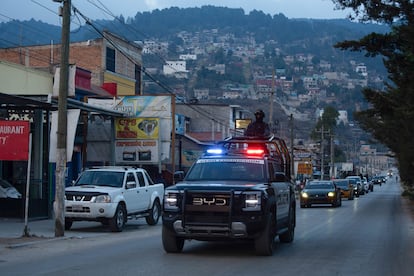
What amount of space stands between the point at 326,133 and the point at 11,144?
90055 mm

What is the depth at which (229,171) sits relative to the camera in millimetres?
15398

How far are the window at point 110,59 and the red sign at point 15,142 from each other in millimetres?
36150

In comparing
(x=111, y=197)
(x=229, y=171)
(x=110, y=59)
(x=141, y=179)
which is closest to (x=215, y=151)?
(x=229, y=171)

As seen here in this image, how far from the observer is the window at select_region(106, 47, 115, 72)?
54.3m

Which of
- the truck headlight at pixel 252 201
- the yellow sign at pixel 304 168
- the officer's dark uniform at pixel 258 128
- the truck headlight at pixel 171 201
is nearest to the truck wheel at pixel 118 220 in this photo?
the officer's dark uniform at pixel 258 128

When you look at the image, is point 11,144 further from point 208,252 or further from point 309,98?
point 309,98

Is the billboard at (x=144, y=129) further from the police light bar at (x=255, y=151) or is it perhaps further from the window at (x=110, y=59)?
the window at (x=110, y=59)

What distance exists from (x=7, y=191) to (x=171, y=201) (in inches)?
470

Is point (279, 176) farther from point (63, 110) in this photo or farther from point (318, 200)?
point (318, 200)

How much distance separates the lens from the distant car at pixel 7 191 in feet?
79.2

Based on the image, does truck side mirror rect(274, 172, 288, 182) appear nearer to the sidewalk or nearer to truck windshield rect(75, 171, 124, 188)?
the sidewalk

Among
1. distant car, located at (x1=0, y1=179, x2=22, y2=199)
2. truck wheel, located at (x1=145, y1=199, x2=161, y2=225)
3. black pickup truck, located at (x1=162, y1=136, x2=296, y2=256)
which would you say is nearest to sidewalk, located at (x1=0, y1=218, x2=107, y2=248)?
distant car, located at (x1=0, y1=179, x2=22, y2=199)

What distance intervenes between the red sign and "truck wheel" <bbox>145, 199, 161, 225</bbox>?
6.82m

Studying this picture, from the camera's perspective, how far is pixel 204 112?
245ft
